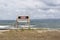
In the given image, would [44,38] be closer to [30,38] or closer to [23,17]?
[30,38]

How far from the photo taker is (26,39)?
18375 millimetres

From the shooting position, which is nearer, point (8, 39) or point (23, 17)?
point (8, 39)

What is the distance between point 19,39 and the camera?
18297mm

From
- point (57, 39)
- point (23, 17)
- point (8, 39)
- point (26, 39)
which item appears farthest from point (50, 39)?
point (23, 17)

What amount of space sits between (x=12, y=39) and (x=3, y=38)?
91 centimetres

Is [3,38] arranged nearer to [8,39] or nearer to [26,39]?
[8,39]

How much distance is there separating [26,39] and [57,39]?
8.10ft

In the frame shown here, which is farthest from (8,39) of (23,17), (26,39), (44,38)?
(23,17)

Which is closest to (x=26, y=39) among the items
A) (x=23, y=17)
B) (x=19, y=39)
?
(x=19, y=39)

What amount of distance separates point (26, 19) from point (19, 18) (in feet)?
2.88

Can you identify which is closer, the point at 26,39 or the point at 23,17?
the point at 26,39

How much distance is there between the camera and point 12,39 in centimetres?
1839

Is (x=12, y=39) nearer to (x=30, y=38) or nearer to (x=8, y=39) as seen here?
(x=8, y=39)

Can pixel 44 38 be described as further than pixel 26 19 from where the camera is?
No
